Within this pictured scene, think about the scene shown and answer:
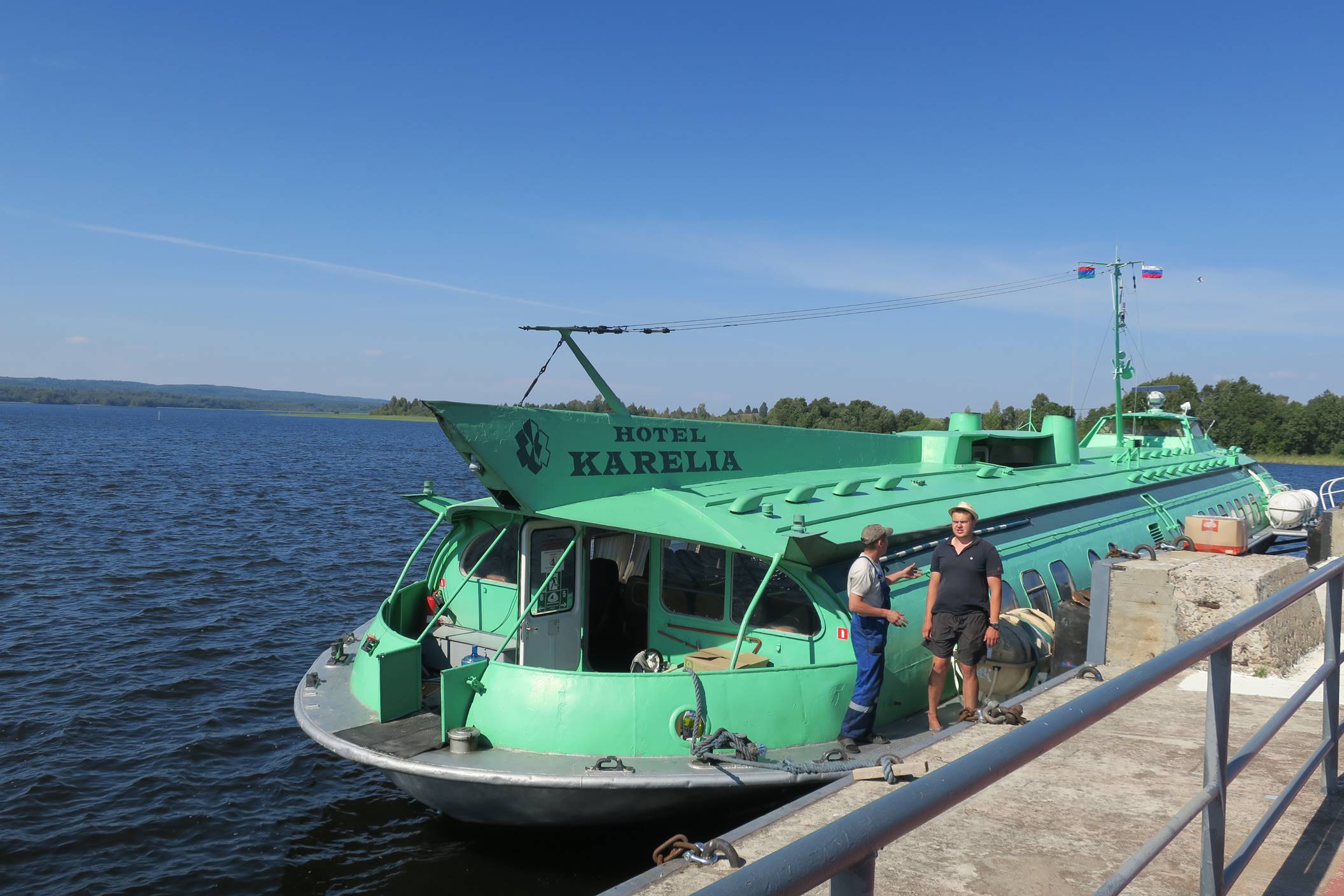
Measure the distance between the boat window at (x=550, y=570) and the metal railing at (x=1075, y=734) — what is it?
23.5 feet

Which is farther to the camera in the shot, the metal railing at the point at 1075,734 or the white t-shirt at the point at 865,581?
the white t-shirt at the point at 865,581

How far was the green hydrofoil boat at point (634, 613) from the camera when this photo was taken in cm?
793

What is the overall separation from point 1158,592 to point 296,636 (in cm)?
1468

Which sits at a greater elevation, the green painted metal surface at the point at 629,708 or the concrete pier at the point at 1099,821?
the concrete pier at the point at 1099,821

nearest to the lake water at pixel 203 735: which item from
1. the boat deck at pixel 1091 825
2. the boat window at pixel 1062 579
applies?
the boat deck at pixel 1091 825

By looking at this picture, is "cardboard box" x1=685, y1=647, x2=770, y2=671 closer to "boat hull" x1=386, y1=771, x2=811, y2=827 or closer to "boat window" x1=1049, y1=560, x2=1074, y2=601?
"boat hull" x1=386, y1=771, x2=811, y2=827

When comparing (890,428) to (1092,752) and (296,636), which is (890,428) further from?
(1092,752)

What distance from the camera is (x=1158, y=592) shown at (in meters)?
8.67

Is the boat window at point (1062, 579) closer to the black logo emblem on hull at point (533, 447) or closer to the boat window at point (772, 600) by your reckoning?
the boat window at point (772, 600)

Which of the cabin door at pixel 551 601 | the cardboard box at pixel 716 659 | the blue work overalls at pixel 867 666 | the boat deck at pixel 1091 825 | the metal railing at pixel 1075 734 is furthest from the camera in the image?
the cabin door at pixel 551 601

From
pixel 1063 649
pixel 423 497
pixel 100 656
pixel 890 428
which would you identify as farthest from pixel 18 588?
pixel 890 428

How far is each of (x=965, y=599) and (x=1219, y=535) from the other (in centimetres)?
415

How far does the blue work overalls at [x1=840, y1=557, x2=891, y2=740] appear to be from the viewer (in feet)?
27.5

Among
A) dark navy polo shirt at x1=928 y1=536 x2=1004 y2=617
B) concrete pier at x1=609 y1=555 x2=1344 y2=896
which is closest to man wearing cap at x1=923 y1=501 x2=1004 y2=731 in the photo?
dark navy polo shirt at x1=928 y1=536 x2=1004 y2=617
